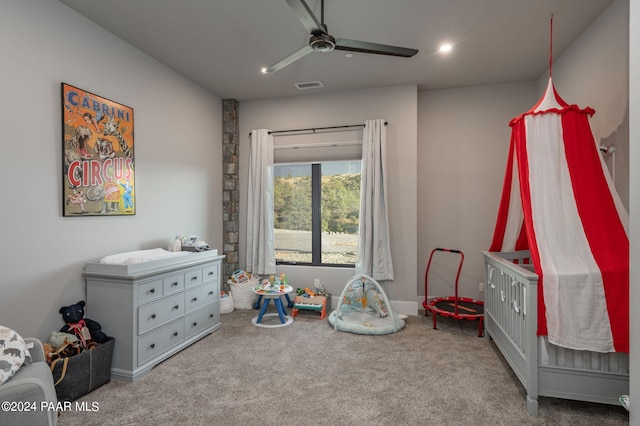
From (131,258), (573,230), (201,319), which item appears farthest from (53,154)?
(573,230)

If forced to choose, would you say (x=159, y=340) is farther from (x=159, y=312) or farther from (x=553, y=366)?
(x=553, y=366)

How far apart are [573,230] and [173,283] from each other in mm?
2986

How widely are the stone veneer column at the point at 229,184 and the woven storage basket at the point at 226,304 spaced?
1.56 feet

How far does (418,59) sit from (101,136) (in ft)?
9.79

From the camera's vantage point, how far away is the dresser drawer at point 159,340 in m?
2.59

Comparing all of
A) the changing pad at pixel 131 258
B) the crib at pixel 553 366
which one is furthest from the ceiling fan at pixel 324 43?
the changing pad at pixel 131 258

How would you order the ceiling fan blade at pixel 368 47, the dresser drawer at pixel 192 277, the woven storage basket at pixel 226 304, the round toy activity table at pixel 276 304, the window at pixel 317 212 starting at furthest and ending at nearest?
the window at pixel 317 212 < the woven storage basket at pixel 226 304 < the round toy activity table at pixel 276 304 < the dresser drawer at pixel 192 277 < the ceiling fan blade at pixel 368 47

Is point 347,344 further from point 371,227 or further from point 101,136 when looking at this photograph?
point 101,136

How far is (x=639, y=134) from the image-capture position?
1.16 meters

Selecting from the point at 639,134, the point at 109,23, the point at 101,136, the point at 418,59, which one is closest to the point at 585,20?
the point at 418,59

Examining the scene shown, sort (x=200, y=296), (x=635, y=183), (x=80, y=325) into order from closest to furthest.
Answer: (x=635, y=183) < (x=80, y=325) < (x=200, y=296)

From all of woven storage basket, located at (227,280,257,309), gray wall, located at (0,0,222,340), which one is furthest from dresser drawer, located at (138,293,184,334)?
woven storage basket, located at (227,280,257,309)

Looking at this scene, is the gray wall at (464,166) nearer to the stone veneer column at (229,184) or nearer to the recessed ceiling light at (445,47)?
the recessed ceiling light at (445,47)

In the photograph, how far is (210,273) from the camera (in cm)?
349
